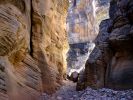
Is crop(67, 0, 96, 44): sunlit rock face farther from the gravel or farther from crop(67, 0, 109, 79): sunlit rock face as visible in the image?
the gravel

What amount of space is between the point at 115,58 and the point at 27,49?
5382mm

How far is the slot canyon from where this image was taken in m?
9.75

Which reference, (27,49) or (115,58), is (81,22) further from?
(27,49)

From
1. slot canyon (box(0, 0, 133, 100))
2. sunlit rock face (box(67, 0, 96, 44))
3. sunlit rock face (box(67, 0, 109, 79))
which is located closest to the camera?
slot canyon (box(0, 0, 133, 100))

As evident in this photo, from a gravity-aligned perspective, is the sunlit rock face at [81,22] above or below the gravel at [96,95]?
above

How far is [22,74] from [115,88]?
5.21 meters

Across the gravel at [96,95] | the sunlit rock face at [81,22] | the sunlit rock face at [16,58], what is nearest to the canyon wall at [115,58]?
the gravel at [96,95]

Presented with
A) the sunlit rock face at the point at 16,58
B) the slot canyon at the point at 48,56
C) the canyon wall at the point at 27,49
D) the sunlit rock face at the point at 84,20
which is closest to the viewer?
the sunlit rock face at the point at 16,58

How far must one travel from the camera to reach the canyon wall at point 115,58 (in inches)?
540

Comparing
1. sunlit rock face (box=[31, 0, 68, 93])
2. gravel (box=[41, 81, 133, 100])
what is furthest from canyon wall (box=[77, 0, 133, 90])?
sunlit rock face (box=[31, 0, 68, 93])

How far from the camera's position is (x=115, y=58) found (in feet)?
48.3

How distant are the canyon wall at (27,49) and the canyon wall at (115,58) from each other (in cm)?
244

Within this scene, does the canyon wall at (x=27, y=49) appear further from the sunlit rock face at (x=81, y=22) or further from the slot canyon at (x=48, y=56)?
the sunlit rock face at (x=81, y=22)

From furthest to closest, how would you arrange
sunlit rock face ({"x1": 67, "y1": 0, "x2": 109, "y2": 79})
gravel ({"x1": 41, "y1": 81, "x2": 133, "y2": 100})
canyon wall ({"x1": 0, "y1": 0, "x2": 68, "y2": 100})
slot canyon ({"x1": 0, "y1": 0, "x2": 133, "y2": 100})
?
sunlit rock face ({"x1": 67, "y1": 0, "x2": 109, "y2": 79})
gravel ({"x1": 41, "y1": 81, "x2": 133, "y2": 100})
slot canyon ({"x1": 0, "y1": 0, "x2": 133, "y2": 100})
canyon wall ({"x1": 0, "y1": 0, "x2": 68, "y2": 100})
